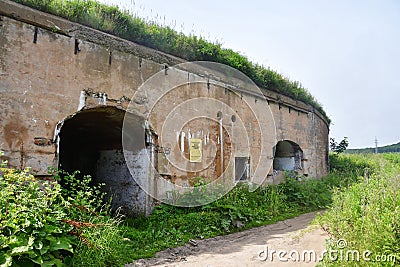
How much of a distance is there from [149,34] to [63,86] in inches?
93.7

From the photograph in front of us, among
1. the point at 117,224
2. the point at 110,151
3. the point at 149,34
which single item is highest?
the point at 149,34

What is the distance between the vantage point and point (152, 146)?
287 inches

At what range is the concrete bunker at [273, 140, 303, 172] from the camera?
40.6 feet

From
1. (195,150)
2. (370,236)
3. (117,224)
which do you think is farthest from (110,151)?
(370,236)

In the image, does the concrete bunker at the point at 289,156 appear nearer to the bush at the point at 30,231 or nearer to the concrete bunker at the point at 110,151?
the concrete bunker at the point at 110,151

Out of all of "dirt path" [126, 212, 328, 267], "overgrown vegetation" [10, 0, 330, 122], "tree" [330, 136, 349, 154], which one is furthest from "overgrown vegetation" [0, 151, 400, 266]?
"tree" [330, 136, 349, 154]

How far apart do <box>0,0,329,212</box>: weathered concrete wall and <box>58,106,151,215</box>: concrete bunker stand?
0.05 metres

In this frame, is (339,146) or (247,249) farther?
(339,146)

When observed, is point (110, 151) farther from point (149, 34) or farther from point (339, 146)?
point (339, 146)

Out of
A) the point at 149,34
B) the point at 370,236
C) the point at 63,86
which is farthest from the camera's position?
the point at 149,34

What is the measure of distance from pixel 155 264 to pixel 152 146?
2792mm

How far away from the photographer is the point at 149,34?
24.5 ft

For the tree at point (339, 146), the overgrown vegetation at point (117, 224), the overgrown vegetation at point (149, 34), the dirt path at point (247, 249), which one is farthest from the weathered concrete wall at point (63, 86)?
the tree at point (339, 146)

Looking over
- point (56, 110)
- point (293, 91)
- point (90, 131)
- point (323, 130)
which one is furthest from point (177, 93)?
point (323, 130)
